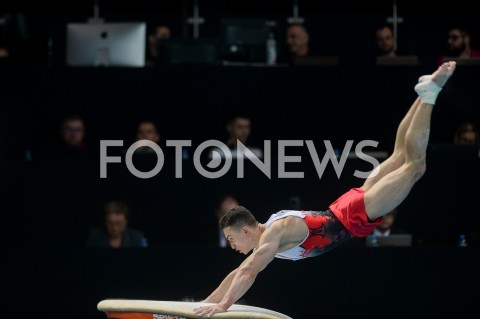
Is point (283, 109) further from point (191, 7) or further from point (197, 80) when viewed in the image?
point (191, 7)

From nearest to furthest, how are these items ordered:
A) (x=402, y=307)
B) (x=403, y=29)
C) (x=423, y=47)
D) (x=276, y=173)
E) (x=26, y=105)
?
(x=402, y=307)
(x=276, y=173)
(x=26, y=105)
(x=403, y=29)
(x=423, y=47)

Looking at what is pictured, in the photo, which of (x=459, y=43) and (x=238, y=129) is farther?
(x=459, y=43)

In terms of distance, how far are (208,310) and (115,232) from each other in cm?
265

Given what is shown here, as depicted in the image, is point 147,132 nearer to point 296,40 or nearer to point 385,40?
point 296,40

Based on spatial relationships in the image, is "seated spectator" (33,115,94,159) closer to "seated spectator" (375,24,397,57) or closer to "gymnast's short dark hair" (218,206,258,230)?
"gymnast's short dark hair" (218,206,258,230)

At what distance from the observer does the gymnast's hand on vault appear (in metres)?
5.14

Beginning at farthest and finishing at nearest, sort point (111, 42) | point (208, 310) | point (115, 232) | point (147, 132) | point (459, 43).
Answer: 1. point (459, 43)
2. point (111, 42)
3. point (147, 132)
4. point (115, 232)
5. point (208, 310)

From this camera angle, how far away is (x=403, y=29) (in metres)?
9.80

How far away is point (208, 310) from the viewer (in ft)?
16.9

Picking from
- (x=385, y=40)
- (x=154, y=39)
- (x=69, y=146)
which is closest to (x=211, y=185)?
(x=69, y=146)

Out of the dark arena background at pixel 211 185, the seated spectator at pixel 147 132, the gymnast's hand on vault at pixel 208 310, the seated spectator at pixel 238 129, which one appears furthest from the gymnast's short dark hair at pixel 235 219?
the seated spectator at pixel 147 132

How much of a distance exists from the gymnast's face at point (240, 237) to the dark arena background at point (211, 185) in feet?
5.68

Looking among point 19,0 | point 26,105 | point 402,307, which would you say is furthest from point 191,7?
point 402,307

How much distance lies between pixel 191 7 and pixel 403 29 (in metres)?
2.99
